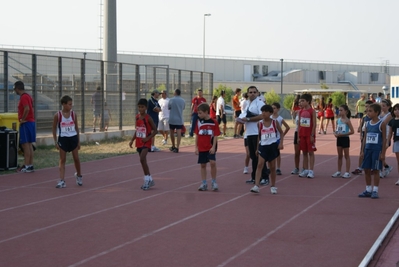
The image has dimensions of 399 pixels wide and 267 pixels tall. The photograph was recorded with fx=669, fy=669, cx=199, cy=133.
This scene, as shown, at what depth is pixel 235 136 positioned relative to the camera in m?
29.0

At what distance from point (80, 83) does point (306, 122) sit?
12.8 meters

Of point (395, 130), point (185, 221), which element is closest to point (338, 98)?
point (395, 130)

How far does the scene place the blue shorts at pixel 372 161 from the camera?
11.7 meters

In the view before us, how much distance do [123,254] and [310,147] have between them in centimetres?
796

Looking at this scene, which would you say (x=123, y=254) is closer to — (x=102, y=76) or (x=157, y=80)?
(x=102, y=76)

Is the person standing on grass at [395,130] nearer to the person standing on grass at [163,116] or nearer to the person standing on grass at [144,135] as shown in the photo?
the person standing on grass at [144,135]

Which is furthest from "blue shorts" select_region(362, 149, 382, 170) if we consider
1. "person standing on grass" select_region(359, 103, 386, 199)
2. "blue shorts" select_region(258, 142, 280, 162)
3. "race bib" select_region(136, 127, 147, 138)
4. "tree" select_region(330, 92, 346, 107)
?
"tree" select_region(330, 92, 346, 107)

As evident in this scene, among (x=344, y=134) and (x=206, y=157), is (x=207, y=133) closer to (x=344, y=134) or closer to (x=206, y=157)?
(x=206, y=157)

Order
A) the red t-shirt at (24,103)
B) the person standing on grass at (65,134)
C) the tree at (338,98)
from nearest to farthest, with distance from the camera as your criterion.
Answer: the person standing on grass at (65,134), the red t-shirt at (24,103), the tree at (338,98)

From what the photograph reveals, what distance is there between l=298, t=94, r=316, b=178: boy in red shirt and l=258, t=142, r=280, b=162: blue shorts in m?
2.52

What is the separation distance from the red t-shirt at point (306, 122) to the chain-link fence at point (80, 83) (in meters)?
9.92

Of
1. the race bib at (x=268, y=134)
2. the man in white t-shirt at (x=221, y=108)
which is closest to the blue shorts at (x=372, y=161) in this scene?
the race bib at (x=268, y=134)

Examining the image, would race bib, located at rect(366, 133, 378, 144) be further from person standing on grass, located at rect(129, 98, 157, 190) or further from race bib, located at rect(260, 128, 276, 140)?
person standing on grass, located at rect(129, 98, 157, 190)

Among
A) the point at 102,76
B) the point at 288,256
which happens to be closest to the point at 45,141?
the point at 102,76
